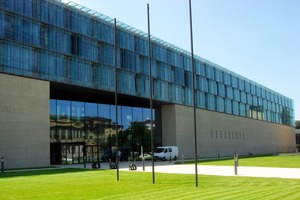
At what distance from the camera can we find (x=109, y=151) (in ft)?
194

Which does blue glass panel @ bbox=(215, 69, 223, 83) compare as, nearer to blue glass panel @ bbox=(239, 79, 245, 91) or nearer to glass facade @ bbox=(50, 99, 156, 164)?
blue glass panel @ bbox=(239, 79, 245, 91)

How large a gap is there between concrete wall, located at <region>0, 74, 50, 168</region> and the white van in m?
19.5

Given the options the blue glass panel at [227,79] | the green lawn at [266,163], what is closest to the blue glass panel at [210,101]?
the blue glass panel at [227,79]

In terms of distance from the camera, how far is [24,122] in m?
42.7

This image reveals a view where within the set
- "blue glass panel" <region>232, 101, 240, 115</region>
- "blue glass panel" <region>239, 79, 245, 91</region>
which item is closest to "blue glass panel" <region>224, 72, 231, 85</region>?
"blue glass panel" <region>232, 101, 240, 115</region>

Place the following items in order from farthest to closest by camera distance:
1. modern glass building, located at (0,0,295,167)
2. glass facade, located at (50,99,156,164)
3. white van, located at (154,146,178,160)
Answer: white van, located at (154,146,178,160) → glass facade, located at (50,99,156,164) → modern glass building, located at (0,0,295,167)

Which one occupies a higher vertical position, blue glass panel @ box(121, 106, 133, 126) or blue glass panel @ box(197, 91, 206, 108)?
blue glass panel @ box(197, 91, 206, 108)

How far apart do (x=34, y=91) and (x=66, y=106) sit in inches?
374

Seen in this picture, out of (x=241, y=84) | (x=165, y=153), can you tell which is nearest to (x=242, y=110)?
(x=241, y=84)

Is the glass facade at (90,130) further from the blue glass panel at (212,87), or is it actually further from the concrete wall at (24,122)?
the blue glass panel at (212,87)

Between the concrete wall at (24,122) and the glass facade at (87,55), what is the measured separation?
4.62 feet

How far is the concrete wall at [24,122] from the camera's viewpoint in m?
40.8

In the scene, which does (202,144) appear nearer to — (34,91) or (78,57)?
(78,57)

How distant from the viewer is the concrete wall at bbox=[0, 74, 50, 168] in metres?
40.8
